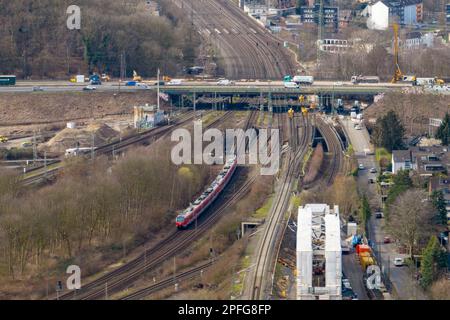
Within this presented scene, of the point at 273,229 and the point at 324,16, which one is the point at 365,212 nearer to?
the point at 273,229

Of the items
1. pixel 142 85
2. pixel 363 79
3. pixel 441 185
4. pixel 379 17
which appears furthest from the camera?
pixel 379 17

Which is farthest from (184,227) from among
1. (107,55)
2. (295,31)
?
(295,31)

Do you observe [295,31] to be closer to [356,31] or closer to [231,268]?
[356,31]

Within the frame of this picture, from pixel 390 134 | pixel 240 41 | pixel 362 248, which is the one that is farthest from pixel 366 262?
pixel 240 41

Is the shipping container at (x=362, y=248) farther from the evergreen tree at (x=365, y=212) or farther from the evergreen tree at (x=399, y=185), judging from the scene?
the evergreen tree at (x=399, y=185)

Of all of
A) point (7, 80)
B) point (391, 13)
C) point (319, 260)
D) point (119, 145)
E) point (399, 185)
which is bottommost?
point (319, 260)

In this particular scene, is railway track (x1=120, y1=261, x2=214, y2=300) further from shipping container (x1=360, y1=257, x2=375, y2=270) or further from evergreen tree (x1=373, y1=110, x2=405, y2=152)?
evergreen tree (x1=373, y1=110, x2=405, y2=152)
